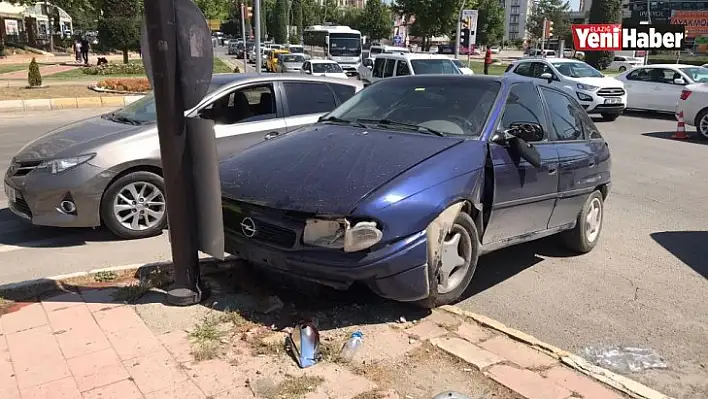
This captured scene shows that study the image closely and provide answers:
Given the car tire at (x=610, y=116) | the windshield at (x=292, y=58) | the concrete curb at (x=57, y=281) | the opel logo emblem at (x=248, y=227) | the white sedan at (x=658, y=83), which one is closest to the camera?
the opel logo emblem at (x=248, y=227)

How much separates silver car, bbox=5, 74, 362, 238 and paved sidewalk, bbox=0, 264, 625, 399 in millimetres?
1512

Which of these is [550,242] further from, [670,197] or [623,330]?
[670,197]

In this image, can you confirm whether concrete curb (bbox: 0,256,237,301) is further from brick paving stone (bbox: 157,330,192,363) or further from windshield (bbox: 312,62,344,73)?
windshield (bbox: 312,62,344,73)

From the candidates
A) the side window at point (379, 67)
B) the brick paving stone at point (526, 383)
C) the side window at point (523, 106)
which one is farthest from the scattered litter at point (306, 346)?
the side window at point (379, 67)

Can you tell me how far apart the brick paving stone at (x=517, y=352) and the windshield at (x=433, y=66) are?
15228mm

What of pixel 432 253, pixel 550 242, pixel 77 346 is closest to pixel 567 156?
pixel 550 242

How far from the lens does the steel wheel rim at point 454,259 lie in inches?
160

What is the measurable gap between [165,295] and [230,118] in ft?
9.44

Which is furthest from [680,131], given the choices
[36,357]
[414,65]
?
[36,357]

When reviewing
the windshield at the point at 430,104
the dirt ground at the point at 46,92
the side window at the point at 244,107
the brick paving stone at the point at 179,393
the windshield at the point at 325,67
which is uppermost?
the windshield at the point at 430,104

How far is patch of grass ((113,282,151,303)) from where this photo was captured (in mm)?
4227

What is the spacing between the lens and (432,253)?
3846mm

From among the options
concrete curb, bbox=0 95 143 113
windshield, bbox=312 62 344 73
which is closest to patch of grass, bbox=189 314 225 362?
concrete curb, bbox=0 95 143 113

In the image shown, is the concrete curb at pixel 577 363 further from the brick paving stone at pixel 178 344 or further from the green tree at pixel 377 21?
the green tree at pixel 377 21
